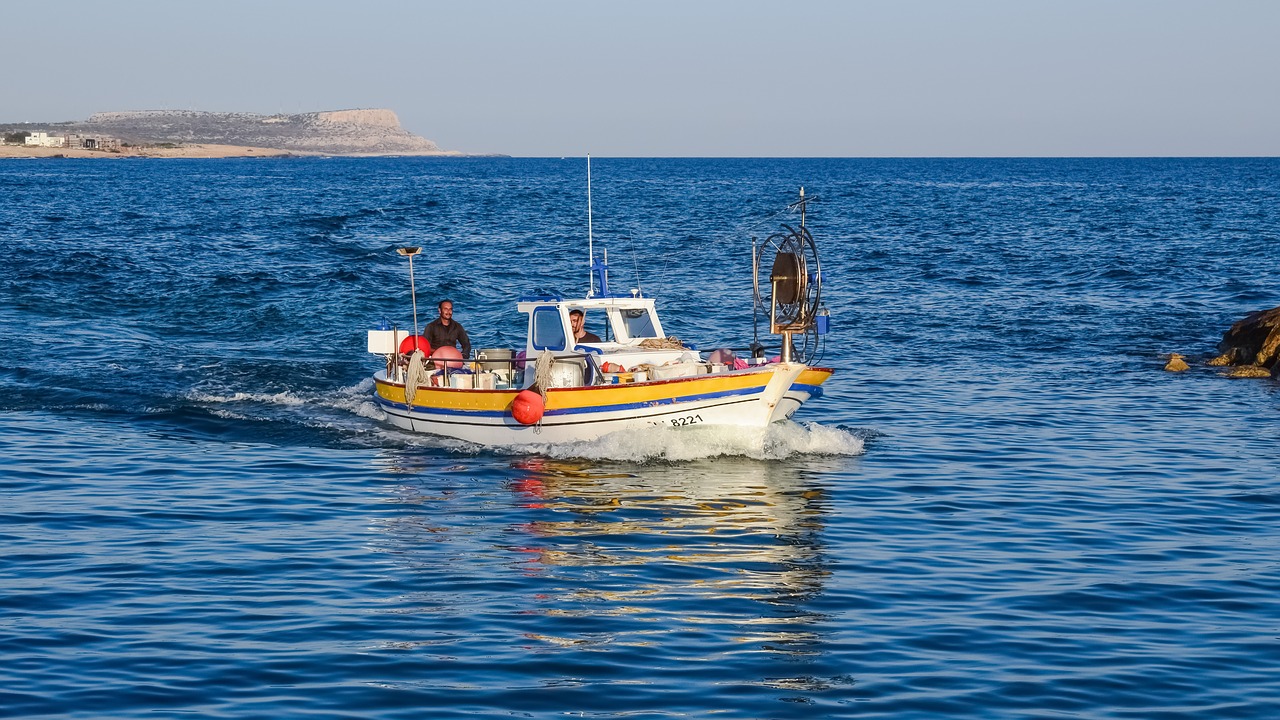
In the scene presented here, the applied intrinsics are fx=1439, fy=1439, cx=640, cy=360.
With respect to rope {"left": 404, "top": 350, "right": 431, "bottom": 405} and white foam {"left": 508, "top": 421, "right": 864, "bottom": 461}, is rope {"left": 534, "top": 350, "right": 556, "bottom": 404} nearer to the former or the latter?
white foam {"left": 508, "top": 421, "right": 864, "bottom": 461}

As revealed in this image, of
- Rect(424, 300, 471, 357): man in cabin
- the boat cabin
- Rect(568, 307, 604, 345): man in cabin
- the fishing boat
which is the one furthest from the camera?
Rect(424, 300, 471, 357): man in cabin

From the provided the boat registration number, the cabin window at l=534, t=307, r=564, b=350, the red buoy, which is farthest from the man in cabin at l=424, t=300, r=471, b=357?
the boat registration number

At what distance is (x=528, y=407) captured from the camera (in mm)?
21016

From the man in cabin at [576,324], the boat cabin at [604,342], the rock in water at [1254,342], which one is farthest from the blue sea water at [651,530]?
the man in cabin at [576,324]

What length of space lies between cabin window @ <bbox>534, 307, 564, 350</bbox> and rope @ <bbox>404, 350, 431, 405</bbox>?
1839 mm

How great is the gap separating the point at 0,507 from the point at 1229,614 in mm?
13534

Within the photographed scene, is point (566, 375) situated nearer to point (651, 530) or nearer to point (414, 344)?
point (414, 344)

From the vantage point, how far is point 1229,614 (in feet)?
42.6

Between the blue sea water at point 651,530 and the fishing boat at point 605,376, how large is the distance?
440mm

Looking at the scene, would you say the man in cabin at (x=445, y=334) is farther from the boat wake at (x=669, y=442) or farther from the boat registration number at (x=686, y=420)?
the boat registration number at (x=686, y=420)

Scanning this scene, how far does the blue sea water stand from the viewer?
11.2 meters

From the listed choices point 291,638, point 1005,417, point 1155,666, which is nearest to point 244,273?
point 1005,417

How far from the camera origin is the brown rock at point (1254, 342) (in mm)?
28422

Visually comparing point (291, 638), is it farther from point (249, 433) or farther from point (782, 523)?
point (249, 433)
